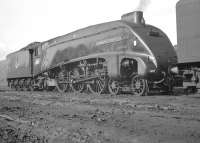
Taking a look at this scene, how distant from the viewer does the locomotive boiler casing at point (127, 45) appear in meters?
12.0

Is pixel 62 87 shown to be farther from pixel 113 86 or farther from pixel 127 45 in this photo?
pixel 127 45

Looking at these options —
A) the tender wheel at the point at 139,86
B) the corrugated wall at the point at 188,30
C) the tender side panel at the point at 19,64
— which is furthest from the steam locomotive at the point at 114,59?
the tender side panel at the point at 19,64

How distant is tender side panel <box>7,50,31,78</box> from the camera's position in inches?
861

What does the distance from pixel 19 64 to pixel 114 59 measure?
42.1ft

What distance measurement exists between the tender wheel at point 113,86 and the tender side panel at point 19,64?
385 inches

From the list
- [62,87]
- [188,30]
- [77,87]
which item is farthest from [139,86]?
[62,87]

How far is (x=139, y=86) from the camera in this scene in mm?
12258

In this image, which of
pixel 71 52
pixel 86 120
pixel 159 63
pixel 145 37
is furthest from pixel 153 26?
pixel 86 120

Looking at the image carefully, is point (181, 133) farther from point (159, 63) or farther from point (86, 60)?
point (86, 60)

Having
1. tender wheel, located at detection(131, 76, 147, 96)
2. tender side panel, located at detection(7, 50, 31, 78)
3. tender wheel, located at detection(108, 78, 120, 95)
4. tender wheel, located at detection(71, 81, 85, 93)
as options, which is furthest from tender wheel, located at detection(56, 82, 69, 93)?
tender wheel, located at detection(131, 76, 147, 96)

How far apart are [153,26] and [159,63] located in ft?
8.82

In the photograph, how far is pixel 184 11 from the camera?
9.73 m

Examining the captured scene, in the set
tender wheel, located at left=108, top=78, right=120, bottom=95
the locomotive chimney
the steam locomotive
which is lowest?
tender wheel, located at left=108, top=78, right=120, bottom=95

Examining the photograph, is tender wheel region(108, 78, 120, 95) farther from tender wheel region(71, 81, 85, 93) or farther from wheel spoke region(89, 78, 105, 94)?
tender wheel region(71, 81, 85, 93)
